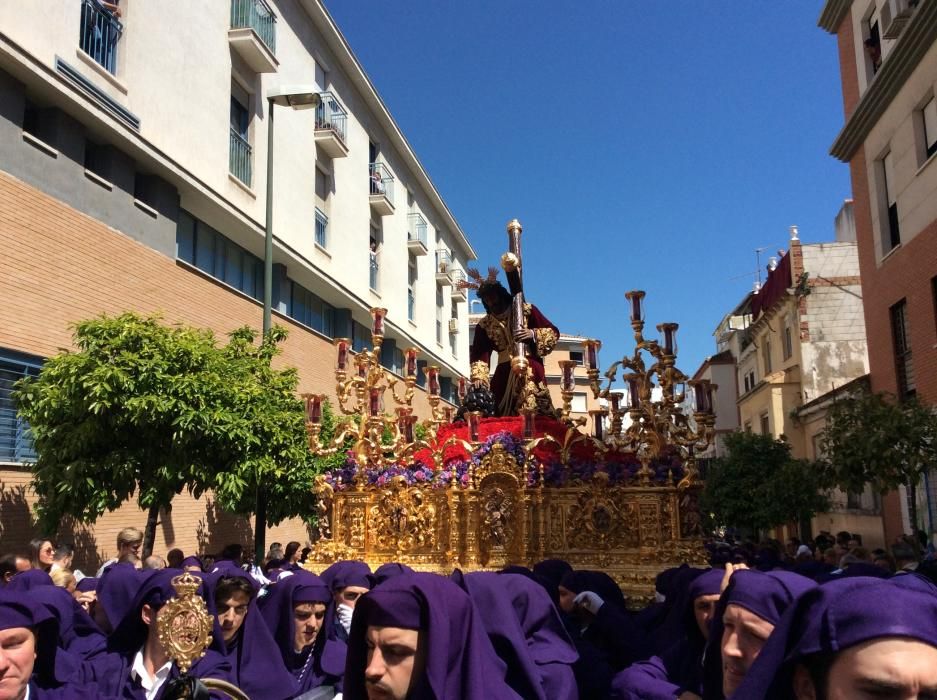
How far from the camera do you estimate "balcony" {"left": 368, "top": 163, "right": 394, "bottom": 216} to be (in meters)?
26.4

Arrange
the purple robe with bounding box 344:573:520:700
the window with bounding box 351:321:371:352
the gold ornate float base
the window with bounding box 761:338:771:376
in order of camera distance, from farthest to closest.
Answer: the window with bounding box 761:338:771:376 → the window with bounding box 351:321:371:352 → the gold ornate float base → the purple robe with bounding box 344:573:520:700

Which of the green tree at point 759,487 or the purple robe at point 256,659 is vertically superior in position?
the green tree at point 759,487

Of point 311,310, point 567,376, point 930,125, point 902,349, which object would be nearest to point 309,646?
point 567,376

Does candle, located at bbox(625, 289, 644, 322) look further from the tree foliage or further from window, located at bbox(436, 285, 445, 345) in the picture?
window, located at bbox(436, 285, 445, 345)

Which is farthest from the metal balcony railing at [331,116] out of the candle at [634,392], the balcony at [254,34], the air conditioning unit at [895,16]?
the candle at [634,392]

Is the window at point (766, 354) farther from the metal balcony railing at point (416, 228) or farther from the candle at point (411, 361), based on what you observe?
the candle at point (411, 361)

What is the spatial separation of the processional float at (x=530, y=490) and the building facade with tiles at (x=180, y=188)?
18.2 feet

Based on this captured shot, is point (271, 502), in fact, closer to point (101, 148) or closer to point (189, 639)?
point (101, 148)

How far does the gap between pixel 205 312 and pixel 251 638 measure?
12780mm

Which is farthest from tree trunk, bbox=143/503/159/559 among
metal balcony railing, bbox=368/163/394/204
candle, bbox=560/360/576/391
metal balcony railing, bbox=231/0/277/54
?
metal balcony railing, bbox=368/163/394/204

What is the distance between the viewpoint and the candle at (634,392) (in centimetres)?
902

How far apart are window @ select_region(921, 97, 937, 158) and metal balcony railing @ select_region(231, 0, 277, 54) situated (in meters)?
14.3

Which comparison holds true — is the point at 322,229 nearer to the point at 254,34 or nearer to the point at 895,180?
the point at 254,34

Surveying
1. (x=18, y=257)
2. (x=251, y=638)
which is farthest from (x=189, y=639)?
(x=18, y=257)
